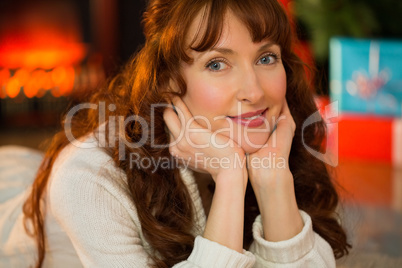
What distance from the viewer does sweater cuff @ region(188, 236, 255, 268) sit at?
102cm

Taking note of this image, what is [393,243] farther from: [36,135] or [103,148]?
[36,135]

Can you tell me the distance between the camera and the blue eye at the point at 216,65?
113cm

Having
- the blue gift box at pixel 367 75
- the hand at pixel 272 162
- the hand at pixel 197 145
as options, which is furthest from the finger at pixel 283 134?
the blue gift box at pixel 367 75

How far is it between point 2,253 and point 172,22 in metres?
0.82

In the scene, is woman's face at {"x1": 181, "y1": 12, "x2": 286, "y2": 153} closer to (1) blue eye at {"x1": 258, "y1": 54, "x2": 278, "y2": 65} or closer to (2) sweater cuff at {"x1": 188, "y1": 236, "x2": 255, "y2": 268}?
(1) blue eye at {"x1": 258, "y1": 54, "x2": 278, "y2": 65}

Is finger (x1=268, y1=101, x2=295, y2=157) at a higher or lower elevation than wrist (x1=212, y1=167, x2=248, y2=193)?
higher

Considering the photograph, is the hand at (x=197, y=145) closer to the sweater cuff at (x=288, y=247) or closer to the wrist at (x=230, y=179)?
the wrist at (x=230, y=179)

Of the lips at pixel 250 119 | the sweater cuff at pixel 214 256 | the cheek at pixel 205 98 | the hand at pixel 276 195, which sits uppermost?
the cheek at pixel 205 98

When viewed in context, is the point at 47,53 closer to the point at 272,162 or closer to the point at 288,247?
the point at 272,162

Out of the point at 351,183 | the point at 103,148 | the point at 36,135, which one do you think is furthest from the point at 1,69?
the point at 103,148

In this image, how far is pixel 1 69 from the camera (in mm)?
4039

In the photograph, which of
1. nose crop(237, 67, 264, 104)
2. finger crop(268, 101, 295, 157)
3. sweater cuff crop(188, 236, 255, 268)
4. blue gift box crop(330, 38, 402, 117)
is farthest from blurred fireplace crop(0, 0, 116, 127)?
sweater cuff crop(188, 236, 255, 268)

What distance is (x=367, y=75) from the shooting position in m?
3.06

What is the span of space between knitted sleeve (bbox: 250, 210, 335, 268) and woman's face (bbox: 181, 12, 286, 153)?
8.8 inches
